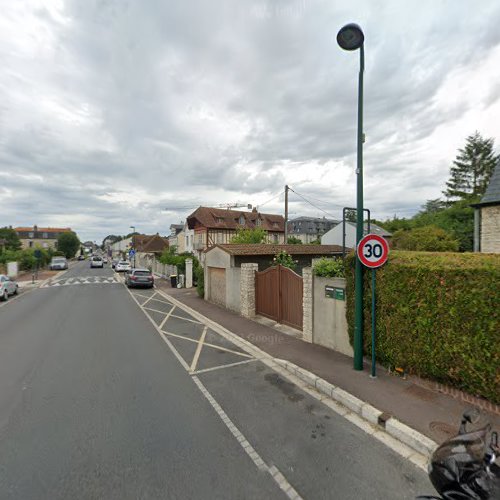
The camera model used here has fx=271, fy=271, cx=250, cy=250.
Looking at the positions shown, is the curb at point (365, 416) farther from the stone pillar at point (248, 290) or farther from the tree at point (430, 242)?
the tree at point (430, 242)

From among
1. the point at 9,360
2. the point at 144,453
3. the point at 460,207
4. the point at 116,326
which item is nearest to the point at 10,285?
the point at 116,326

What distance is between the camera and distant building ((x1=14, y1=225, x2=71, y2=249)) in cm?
8194

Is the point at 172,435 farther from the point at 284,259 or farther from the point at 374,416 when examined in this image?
the point at 284,259

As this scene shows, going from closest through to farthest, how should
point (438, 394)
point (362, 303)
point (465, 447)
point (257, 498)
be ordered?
point (465, 447) → point (257, 498) → point (438, 394) → point (362, 303)

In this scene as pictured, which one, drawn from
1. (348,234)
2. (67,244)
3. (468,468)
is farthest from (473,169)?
(67,244)

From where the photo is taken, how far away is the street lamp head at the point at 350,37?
4375mm

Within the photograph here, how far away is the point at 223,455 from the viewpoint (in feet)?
10.0

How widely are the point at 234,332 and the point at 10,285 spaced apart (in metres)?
15.2

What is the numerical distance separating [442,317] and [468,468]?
9.37ft

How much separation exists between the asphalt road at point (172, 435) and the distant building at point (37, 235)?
94829 millimetres

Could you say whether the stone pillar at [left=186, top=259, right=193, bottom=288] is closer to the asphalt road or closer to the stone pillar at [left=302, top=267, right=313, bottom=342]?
the asphalt road

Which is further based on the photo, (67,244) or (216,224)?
(67,244)

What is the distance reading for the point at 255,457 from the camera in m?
3.04

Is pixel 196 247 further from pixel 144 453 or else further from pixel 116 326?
pixel 144 453
